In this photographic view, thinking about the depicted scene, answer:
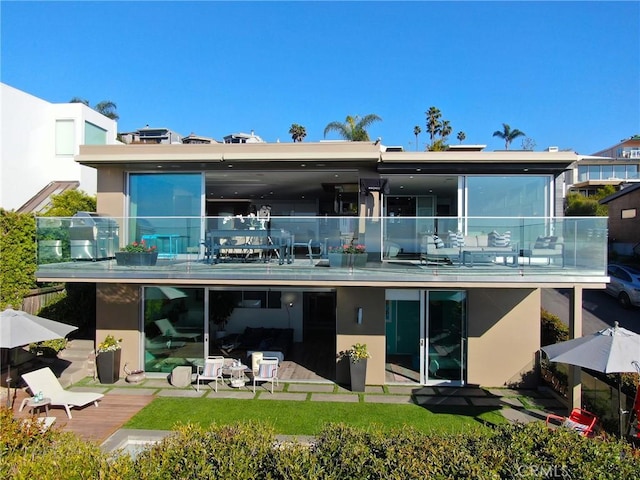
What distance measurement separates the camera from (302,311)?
16.4 meters

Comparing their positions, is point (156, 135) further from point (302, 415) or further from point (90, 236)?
point (302, 415)

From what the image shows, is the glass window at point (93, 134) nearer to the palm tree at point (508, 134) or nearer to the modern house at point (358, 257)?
the modern house at point (358, 257)

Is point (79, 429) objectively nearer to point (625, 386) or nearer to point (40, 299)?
point (40, 299)

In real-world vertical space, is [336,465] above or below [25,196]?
below

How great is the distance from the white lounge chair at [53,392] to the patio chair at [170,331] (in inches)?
112

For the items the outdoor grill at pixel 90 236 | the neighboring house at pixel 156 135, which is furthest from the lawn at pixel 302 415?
the neighboring house at pixel 156 135

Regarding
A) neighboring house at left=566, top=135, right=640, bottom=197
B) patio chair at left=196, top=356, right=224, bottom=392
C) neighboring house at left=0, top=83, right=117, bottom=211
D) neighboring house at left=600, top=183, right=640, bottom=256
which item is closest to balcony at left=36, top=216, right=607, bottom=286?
patio chair at left=196, top=356, right=224, bottom=392

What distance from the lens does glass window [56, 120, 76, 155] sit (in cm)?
2222

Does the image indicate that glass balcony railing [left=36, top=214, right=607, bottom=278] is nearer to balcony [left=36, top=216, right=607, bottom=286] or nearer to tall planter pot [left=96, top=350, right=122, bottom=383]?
balcony [left=36, top=216, right=607, bottom=286]

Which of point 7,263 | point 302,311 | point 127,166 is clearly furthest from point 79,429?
point 302,311

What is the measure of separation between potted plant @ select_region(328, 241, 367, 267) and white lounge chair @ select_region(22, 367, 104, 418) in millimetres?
6630

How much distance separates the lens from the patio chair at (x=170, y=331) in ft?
41.4

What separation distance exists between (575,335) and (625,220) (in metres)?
25.2

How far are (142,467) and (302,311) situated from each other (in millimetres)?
11880
